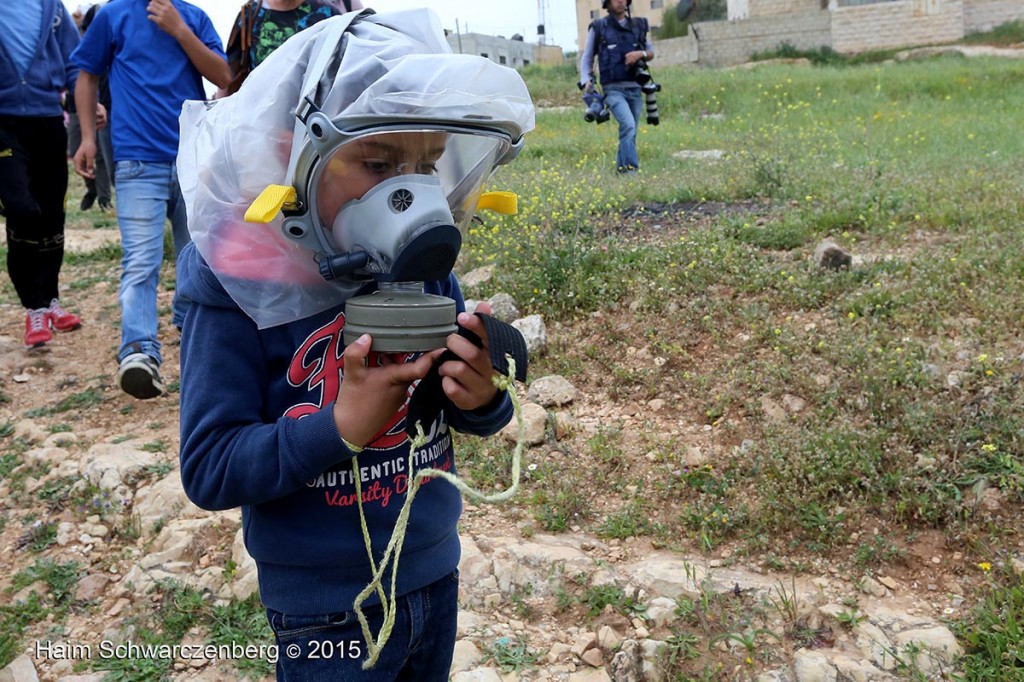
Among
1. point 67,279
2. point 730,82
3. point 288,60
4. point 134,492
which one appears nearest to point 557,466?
point 134,492

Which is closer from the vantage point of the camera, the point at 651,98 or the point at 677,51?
the point at 651,98

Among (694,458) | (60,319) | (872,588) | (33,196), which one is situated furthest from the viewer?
(60,319)

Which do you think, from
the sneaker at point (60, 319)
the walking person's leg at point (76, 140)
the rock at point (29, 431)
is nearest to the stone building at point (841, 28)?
the walking person's leg at point (76, 140)

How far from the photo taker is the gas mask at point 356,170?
3.92ft

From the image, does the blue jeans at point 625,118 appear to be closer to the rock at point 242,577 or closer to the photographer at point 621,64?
the photographer at point 621,64

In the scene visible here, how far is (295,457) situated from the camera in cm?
126

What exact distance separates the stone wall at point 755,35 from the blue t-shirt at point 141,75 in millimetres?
23810

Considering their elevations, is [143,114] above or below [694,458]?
above

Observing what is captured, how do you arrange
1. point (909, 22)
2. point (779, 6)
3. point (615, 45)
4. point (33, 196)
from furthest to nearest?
point (779, 6) → point (909, 22) → point (615, 45) → point (33, 196)

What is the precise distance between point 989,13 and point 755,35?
5904 mm

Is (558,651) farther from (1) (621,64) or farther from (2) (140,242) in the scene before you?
(1) (621,64)

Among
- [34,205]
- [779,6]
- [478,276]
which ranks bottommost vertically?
[478,276]

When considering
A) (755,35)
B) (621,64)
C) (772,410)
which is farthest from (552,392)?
(755,35)

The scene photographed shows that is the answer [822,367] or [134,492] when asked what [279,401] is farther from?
[822,367]
